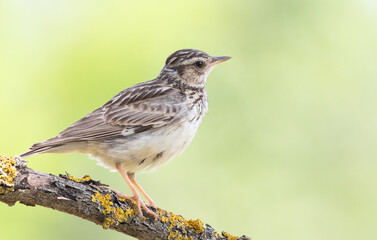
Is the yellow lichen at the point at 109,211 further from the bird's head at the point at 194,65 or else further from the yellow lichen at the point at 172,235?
the bird's head at the point at 194,65

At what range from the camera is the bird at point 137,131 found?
25.1ft

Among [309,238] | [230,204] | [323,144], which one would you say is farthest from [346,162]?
[230,204]

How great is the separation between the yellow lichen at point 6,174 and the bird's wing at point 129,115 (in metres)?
1.83

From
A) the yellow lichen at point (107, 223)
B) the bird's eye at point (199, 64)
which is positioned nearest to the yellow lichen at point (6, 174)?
the yellow lichen at point (107, 223)

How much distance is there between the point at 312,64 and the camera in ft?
39.5

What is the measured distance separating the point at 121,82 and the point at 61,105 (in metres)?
1.05

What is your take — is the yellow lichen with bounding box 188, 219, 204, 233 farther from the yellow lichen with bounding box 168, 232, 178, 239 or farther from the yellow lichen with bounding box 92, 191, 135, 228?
the yellow lichen with bounding box 92, 191, 135, 228

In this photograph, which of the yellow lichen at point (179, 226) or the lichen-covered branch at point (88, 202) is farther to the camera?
the yellow lichen at point (179, 226)

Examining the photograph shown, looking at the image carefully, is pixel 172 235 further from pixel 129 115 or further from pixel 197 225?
pixel 129 115

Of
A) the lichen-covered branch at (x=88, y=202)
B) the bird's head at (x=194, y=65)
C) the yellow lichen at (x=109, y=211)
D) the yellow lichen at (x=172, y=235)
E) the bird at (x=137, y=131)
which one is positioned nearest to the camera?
the lichen-covered branch at (x=88, y=202)

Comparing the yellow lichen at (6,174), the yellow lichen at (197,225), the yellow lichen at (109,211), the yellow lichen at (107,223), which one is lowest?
the yellow lichen at (197,225)

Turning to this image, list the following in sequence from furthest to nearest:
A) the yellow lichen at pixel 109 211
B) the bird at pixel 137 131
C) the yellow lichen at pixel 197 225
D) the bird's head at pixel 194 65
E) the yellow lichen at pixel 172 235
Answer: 1. the bird's head at pixel 194 65
2. the bird at pixel 137 131
3. the yellow lichen at pixel 197 225
4. the yellow lichen at pixel 172 235
5. the yellow lichen at pixel 109 211

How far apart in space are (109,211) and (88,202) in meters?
0.30

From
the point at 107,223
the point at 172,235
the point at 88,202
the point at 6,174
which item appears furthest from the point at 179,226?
the point at 6,174
